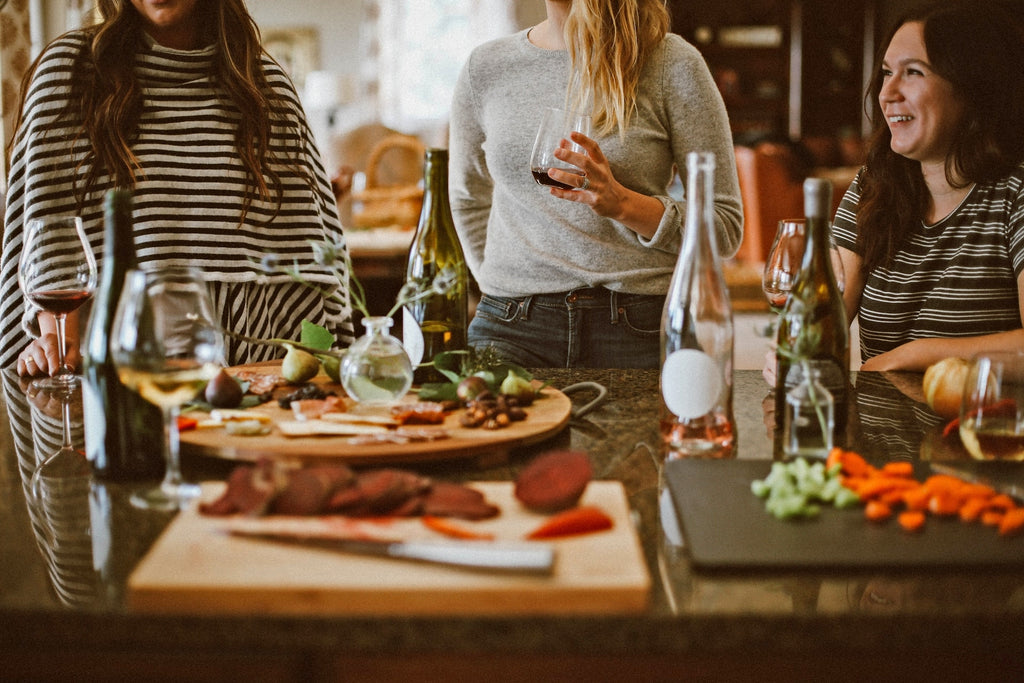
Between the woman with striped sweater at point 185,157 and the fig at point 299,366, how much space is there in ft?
1.30

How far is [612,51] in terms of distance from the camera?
1.69 meters

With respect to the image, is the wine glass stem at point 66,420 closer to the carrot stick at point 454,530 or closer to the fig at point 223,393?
the fig at point 223,393

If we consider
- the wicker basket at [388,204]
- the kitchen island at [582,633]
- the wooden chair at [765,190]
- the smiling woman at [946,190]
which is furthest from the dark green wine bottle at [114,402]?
the wooden chair at [765,190]

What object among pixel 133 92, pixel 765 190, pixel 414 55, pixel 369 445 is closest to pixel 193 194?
pixel 133 92

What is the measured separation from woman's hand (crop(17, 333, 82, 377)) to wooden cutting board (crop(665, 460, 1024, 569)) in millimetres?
1061

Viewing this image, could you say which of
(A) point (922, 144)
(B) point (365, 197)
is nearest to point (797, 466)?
(A) point (922, 144)

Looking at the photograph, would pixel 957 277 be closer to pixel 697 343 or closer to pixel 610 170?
pixel 610 170

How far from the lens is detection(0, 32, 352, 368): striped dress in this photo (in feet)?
5.30

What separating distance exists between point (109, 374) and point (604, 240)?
41.5 inches

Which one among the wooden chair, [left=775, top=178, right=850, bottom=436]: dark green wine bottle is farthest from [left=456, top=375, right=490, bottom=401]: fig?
the wooden chair

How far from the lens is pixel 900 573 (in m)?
0.71

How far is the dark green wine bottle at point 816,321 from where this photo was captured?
1.03 m

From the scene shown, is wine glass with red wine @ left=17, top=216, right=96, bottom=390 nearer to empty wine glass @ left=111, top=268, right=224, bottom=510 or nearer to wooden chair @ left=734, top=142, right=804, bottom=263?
empty wine glass @ left=111, top=268, right=224, bottom=510

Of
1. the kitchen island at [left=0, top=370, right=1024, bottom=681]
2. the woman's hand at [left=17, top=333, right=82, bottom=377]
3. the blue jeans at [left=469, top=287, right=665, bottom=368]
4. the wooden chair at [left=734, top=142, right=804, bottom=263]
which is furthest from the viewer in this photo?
the wooden chair at [left=734, top=142, right=804, bottom=263]
